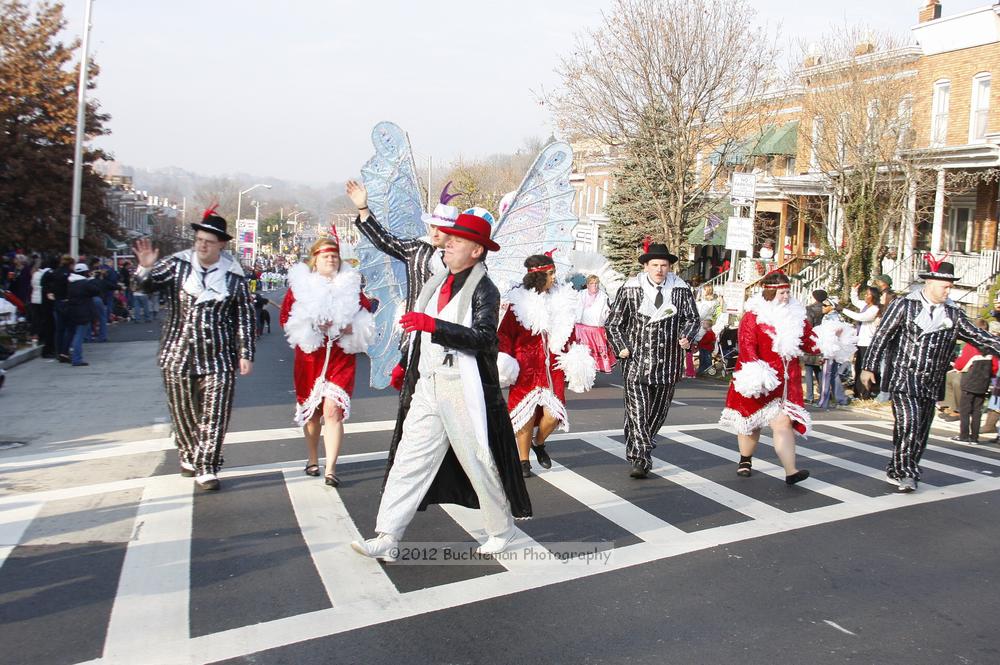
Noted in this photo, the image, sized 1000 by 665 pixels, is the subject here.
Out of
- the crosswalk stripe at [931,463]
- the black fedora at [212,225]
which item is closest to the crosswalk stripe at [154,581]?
the black fedora at [212,225]

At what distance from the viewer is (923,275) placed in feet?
24.1

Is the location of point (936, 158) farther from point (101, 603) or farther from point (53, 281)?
point (101, 603)

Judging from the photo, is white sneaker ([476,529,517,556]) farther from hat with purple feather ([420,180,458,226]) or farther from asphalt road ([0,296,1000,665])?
hat with purple feather ([420,180,458,226])

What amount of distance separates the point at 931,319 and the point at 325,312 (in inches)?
195

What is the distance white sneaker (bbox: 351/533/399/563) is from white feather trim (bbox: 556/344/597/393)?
3065 millimetres

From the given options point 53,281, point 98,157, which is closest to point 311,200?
point 98,157

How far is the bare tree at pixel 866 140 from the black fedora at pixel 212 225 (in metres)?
18.9

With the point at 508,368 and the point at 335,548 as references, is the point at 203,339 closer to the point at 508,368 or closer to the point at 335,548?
the point at 335,548

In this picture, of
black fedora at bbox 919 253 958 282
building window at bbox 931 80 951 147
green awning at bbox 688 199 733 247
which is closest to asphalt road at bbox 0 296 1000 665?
black fedora at bbox 919 253 958 282

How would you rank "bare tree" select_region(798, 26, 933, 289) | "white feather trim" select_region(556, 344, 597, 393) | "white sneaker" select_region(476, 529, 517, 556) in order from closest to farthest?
"white sneaker" select_region(476, 529, 517, 556)
"white feather trim" select_region(556, 344, 597, 393)
"bare tree" select_region(798, 26, 933, 289)

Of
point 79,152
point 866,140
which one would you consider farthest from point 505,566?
point 79,152

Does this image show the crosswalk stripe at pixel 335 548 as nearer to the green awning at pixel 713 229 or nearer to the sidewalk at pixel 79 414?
the sidewalk at pixel 79 414

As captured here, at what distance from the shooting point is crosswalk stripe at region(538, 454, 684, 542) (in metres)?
6.20

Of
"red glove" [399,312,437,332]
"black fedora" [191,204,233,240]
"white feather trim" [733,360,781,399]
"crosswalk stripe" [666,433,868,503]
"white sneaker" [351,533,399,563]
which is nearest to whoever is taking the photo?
"red glove" [399,312,437,332]
